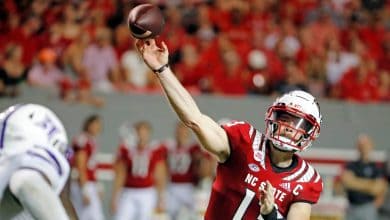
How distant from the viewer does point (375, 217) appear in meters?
10.7

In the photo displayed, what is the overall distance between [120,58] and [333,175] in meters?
2.80

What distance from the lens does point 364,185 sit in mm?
10648

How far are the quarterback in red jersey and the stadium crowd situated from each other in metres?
6.57


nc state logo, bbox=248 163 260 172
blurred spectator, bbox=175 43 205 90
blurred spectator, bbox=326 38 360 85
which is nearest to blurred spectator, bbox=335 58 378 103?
blurred spectator, bbox=326 38 360 85

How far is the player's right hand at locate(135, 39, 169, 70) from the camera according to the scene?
450 cm

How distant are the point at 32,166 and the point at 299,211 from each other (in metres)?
1.49

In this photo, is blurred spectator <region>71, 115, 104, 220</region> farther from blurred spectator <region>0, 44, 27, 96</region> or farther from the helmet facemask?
the helmet facemask

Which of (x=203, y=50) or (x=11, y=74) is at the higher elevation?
(x=203, y=50)

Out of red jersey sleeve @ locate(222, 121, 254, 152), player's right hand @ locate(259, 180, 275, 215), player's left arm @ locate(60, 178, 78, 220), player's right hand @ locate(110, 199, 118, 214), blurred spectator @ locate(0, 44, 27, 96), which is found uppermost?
blurred spectator @ locate(0, 44, 27, 96)

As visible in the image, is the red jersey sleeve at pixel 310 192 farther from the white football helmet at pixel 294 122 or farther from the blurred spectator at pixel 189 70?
the blurred spectator at pixel 189 70

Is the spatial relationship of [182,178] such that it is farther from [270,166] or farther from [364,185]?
[270,166]

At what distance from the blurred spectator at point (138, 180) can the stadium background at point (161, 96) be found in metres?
0.59

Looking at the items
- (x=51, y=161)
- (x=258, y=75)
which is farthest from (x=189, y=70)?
(x=51, y=161)

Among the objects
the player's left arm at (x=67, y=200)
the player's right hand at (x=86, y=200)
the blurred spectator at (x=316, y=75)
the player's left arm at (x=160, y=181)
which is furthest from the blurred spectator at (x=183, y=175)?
the player's left arm at (x=67, y=200)
